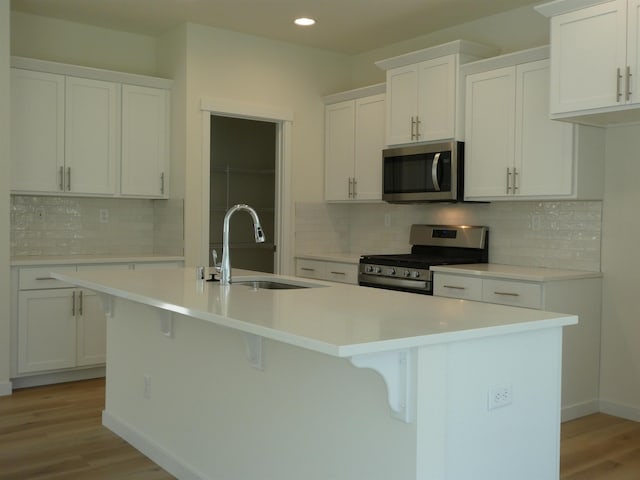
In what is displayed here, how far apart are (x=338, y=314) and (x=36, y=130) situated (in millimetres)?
3586

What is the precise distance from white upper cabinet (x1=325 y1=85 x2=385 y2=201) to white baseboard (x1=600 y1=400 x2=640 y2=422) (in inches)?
89.4

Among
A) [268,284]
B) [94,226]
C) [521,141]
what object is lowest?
[268,284]

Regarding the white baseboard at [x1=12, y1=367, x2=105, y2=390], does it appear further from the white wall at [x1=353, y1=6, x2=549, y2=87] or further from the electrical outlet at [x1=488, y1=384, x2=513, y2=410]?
the electrical outlet at [x1=488, y1=384, x2=513, y2=410]

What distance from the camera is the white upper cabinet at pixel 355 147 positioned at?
5.61m

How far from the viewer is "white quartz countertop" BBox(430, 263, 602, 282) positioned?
13.3 ft

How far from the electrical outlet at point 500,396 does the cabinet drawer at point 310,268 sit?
3482 mm

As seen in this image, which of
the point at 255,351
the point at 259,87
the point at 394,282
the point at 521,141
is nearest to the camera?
the point at 255,351

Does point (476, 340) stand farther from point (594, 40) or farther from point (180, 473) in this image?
point (594, 40)

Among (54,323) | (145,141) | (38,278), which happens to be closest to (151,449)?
(54,323)

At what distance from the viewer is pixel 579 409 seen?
4.31m

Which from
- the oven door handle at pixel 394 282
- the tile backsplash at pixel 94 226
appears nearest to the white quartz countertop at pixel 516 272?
the oven door handle at pixel 394 282

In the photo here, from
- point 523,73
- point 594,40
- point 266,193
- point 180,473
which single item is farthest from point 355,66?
point 180,473

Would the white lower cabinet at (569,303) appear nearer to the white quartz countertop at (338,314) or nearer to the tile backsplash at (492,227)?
the tile backsplash at (492,227)

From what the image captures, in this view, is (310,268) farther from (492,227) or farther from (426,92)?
(426,92)
